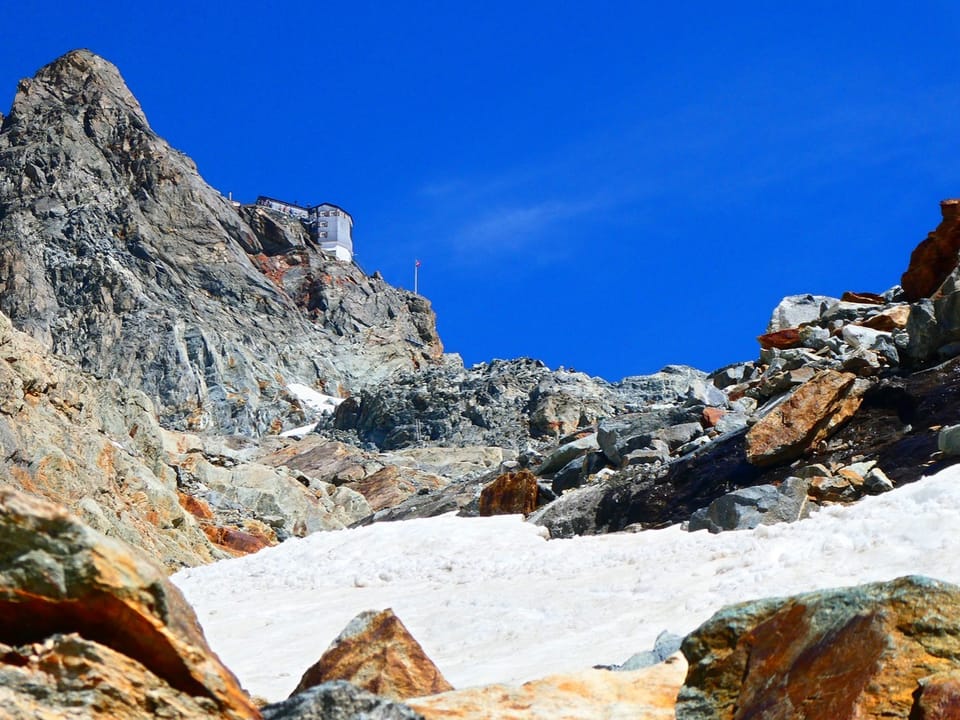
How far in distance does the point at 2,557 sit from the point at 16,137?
12398cm

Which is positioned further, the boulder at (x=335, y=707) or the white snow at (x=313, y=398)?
the white snow at (x=313, y=398)

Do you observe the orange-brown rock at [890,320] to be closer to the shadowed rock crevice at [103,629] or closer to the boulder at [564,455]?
the boulder at [564,455]

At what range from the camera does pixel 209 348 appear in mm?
94500

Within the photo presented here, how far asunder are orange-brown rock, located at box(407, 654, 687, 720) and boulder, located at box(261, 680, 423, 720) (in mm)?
474

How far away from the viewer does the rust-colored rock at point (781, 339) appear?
2711cm

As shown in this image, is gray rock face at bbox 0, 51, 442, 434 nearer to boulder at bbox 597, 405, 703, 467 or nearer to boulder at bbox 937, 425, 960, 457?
boulder at bbox 597, 405, 703, 467

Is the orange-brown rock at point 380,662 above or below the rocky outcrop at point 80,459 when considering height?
below

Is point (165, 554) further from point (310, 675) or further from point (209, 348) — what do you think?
point (209, 348)

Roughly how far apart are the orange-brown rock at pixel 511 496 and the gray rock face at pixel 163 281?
69.0m

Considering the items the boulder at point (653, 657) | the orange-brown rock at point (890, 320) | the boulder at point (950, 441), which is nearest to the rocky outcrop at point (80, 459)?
the boulder at point (653, 657)

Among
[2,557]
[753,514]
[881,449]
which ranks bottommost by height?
[2,557]

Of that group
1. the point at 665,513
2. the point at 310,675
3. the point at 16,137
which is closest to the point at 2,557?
the point at 310,675

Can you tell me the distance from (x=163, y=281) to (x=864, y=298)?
83.1 meters

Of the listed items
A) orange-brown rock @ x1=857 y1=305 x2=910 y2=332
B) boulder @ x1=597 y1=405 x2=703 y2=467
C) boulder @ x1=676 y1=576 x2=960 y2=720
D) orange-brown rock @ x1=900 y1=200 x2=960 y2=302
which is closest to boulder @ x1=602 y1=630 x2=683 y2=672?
boulder @ x1=676 y1=576 x2=960 y2=720
